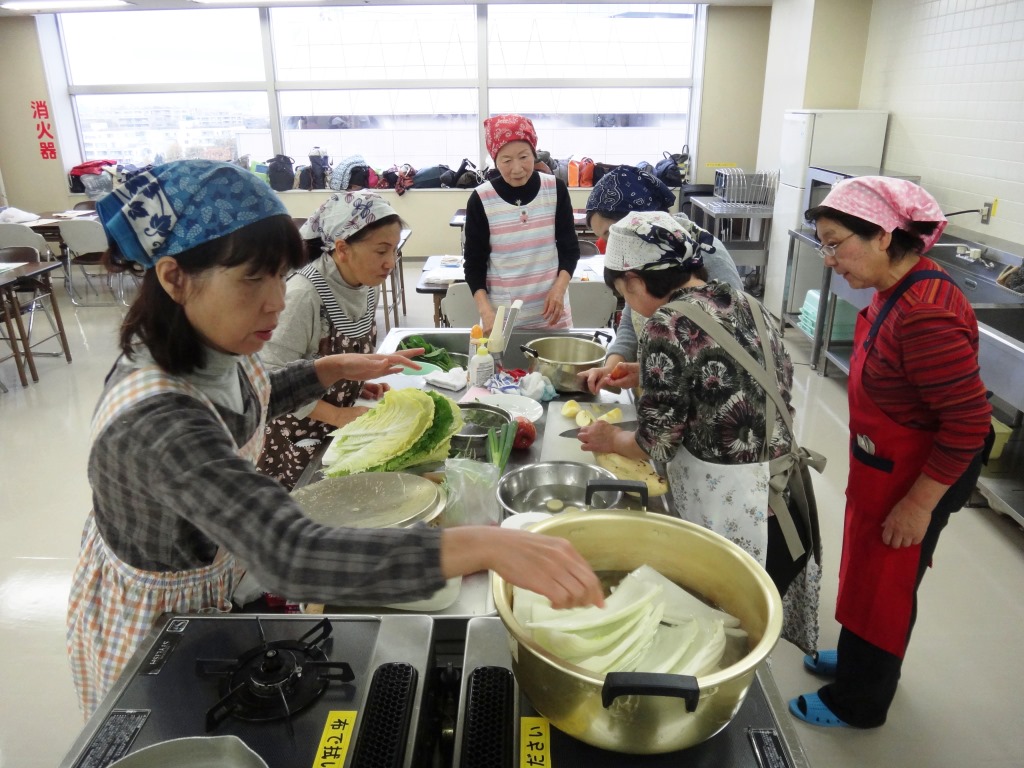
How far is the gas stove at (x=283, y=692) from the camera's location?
2.86 ft

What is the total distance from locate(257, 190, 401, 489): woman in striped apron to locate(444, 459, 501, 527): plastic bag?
52cm

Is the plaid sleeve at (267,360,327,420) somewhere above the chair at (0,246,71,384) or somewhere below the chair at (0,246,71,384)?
above

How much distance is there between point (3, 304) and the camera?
15.9 feet

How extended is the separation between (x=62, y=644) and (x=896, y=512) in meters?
2.87

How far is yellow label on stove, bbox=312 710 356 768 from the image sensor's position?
84 cm

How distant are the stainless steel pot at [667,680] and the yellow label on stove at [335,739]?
0.23 m

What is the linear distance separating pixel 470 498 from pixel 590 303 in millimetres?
2379

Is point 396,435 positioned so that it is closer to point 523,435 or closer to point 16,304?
point 523,435

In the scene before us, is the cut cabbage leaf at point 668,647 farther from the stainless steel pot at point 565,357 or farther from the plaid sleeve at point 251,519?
the stainless steel pot at point 565,357

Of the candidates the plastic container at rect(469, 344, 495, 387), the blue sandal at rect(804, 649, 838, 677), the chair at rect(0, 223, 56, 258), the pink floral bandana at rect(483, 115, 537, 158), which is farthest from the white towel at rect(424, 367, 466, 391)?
the chair at rect(0, 223, 56, 258)

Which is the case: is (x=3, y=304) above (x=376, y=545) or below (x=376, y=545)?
below

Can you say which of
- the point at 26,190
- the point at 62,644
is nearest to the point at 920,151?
the point at 62,644

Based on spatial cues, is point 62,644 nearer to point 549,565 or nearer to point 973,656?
point 549,565

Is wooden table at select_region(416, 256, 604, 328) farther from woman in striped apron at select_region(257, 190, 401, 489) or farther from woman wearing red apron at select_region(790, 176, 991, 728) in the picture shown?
woman wearing red apron at select_region(790, 176, 991, 728)
